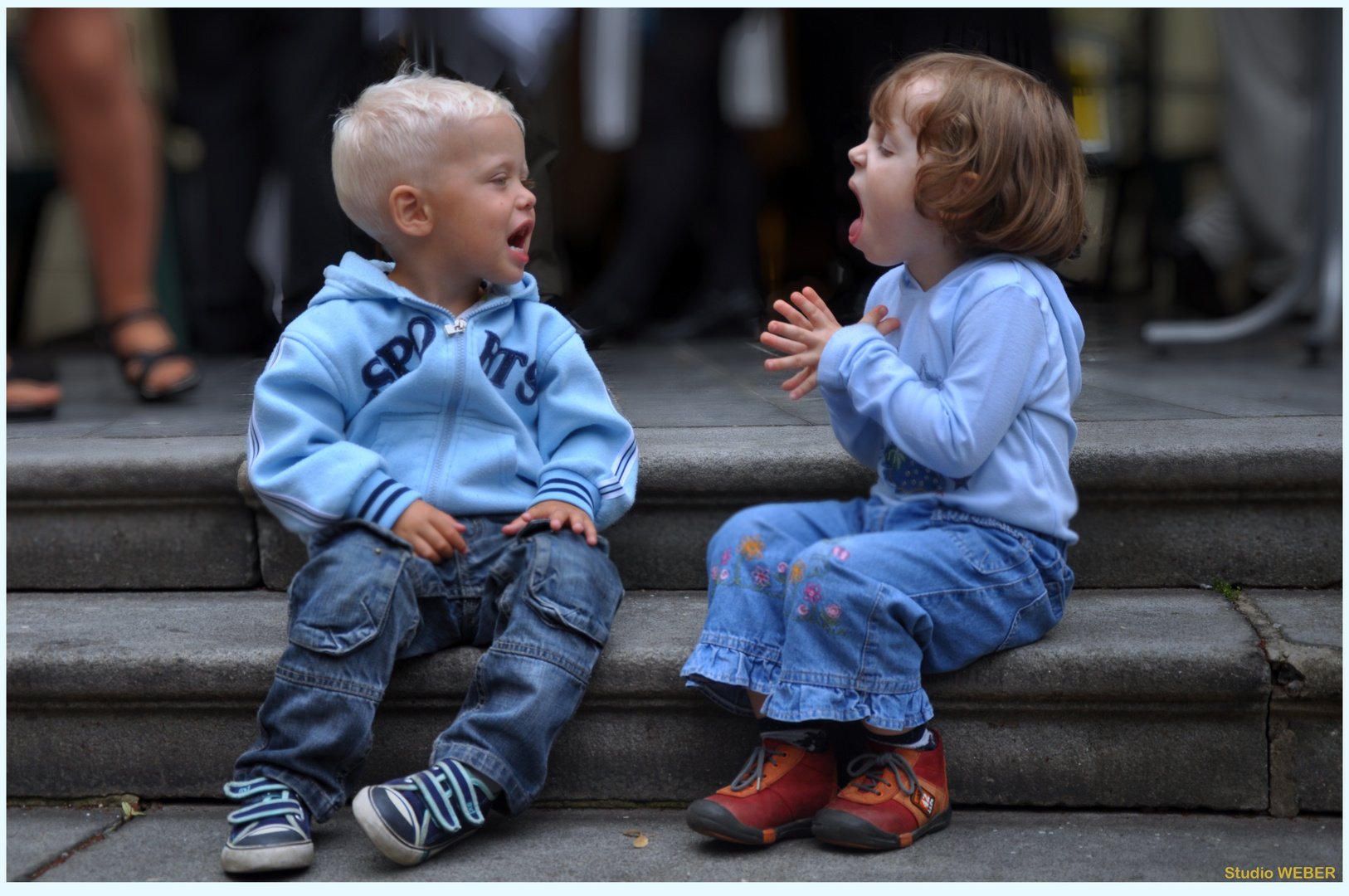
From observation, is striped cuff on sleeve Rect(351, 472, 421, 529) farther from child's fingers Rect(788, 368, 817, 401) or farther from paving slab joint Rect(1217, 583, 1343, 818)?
paving slab joint Rect(1217, 583, 1343, 818)

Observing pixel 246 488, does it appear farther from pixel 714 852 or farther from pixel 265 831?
pixel 714 852


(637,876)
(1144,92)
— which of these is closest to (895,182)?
A: (637,876)

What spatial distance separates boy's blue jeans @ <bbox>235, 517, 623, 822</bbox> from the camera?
1.26m

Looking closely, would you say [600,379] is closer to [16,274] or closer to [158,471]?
[158,471]

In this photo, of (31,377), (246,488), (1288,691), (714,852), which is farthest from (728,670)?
(31,377)

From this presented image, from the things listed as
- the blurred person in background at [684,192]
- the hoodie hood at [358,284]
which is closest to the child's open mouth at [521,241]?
the hoodie hood at [358,284]

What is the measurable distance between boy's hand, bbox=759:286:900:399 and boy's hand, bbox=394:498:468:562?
0.43 meters

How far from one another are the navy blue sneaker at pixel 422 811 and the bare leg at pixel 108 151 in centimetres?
135

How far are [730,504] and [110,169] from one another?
5.12 feet

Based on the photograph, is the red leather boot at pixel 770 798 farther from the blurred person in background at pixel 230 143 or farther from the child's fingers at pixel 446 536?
the blurred person in background at pixel 230 143

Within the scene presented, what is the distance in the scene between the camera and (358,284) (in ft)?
4.83

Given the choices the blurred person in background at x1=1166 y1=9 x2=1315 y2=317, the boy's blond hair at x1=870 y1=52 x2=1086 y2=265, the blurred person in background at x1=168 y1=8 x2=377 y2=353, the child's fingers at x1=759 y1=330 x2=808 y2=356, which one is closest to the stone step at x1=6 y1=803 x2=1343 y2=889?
the child's fingers at x1=759 y1=330 x2=808 y2=356

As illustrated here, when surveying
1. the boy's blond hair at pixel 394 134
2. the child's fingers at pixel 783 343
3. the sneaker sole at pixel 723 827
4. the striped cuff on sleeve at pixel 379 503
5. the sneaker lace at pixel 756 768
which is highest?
the boy's blond hair at pixel 394 134

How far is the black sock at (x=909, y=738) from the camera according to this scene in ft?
4.23
